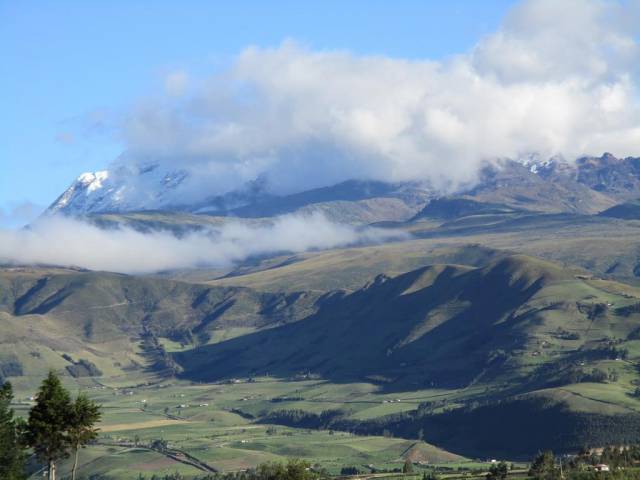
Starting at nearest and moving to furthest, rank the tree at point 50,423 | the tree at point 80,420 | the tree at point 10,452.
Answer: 1. the tree at point 50,423
2. the tree at point 80,420
3. the tree at point 10,452

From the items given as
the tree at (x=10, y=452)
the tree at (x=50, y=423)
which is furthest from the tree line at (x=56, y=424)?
the tree at (x=10, y=452)

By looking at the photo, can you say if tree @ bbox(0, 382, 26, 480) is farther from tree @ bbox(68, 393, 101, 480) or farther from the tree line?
tree @ bbox(68, 393, 101, 480)

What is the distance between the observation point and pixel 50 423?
132625 millimetres

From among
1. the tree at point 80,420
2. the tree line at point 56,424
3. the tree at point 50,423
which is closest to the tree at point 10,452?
the tree line at point 56,424

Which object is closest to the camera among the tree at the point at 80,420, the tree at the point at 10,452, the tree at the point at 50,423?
the tree at the point at 50,423

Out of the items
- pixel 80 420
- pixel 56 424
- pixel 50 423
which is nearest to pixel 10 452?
pixel 50 423

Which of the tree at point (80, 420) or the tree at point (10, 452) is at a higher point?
the tree at point (80, 420)

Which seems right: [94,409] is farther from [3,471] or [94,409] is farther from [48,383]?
[3,471]

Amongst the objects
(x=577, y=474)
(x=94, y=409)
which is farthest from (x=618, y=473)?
(x=94, y=409)

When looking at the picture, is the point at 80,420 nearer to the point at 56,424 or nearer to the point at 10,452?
the point at 56,424

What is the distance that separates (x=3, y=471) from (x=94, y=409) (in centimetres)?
1659

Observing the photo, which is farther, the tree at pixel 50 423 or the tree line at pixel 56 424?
the tree line at pixel 56 424

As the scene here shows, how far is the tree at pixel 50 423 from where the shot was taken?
132 m

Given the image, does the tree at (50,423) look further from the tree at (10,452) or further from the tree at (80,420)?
the tree at (10,452)
